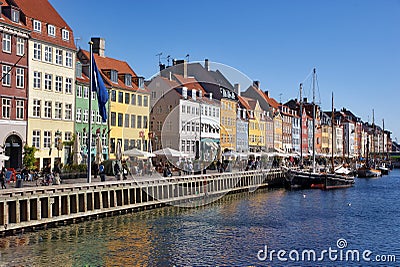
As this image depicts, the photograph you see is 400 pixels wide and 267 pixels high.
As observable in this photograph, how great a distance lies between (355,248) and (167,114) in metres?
11.3

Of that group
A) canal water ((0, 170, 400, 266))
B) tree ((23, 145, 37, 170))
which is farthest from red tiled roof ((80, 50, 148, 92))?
canal water ((0, 170, 400, 266))

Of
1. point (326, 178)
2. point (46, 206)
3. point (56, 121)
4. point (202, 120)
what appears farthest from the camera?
point (326, 178)

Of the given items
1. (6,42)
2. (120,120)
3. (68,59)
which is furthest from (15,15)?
(120,120)

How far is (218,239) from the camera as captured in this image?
3070 cm

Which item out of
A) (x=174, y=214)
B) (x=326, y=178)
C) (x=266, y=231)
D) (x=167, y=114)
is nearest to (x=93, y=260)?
(x=167, y=114)

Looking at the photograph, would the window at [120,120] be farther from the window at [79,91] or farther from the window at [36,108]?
the window at [36,108]

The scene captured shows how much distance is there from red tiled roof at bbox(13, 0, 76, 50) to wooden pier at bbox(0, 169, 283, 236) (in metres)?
19.3

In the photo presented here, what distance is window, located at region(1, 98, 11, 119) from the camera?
164 ft

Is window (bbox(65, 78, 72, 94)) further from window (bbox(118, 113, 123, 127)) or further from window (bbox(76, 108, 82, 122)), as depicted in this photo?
window (bbox(118, 113, 123, 127))

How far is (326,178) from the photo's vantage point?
2763 inches

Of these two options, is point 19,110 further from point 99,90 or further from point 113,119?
point 99,90

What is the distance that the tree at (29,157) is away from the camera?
4887cm

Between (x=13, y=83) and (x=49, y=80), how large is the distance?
5.54 meters

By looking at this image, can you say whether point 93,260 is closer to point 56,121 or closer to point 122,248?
point 122,248
